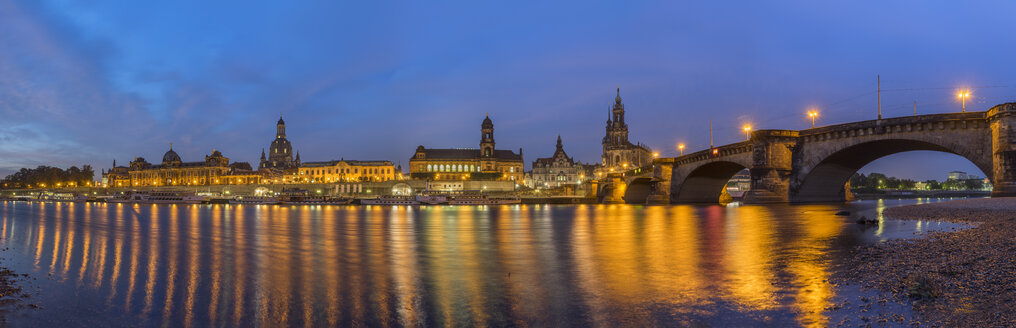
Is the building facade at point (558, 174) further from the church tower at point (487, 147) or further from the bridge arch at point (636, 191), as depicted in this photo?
the bridge arch at point (636, 191)

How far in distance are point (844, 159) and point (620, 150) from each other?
127m

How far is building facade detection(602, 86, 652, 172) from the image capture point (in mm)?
171000

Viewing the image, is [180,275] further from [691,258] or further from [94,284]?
[691,258]

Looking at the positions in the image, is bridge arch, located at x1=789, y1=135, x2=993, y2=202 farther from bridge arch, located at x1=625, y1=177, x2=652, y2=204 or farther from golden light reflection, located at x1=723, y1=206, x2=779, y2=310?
bridge arch, located at x1=625, y1=177, x2=652, y2=204

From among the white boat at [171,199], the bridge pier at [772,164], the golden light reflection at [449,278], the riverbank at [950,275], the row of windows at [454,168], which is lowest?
the white boat at [171,199]

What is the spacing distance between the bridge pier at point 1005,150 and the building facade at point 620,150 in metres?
135

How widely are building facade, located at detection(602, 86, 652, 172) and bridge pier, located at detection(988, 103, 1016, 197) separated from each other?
13531 cm

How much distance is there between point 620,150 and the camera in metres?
173

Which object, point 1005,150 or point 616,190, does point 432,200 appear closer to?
point 616,190

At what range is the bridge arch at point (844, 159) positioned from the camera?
34.1 metres

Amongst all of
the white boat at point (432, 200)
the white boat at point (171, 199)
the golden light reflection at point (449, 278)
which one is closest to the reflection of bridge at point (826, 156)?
the golden light reflection at point (449, 278)

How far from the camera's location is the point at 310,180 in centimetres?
18700

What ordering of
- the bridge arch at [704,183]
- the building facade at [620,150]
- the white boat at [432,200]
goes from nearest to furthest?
the bridge arch at [704,183], the white boat at [432,200], the building facade at [620,150]

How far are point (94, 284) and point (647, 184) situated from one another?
82442 mm
